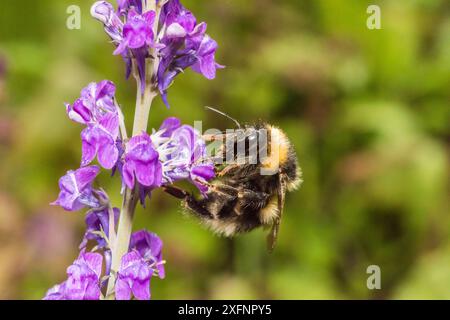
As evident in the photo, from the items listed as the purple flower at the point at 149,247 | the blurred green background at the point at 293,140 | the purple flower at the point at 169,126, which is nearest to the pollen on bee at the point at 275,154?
the purple flower at the point at 169,126

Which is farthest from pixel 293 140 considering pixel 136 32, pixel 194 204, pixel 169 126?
pixel 136 32

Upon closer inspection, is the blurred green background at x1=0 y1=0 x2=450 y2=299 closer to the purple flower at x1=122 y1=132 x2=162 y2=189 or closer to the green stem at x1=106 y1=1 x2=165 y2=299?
the green stem at x1=106 y1=1 x2=165 y2=299

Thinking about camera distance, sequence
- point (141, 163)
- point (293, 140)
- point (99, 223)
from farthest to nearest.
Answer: point (293, 140), point (99, 223), point (141, 163)

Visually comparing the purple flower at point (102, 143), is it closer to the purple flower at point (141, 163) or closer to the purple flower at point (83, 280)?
the purple flower at point (141, 163)

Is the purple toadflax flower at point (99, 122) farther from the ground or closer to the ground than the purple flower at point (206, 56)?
closer to the ground

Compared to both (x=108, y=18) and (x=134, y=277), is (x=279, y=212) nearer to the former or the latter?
(x=134, y=277)

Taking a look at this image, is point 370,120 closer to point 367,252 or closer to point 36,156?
point 367,252
